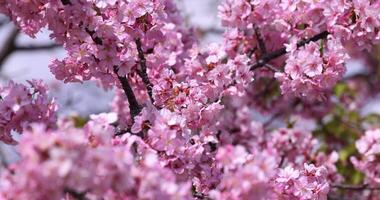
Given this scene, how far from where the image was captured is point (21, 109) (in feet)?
9.67

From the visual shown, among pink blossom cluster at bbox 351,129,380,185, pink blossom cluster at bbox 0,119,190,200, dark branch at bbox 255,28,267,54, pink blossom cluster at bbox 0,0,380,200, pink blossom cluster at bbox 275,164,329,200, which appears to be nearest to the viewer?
pink blossom cluster at bbox 0,119,190,200

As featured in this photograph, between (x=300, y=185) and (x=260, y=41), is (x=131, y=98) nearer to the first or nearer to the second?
(x=300, y=185)

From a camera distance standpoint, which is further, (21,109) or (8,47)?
(8,47)

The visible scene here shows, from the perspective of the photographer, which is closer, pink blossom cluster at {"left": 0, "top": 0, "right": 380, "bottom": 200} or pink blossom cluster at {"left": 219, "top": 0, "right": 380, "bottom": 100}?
pink blossom cluster at {"left": 0, "top": 0, "right": 380, "bottom": 200}

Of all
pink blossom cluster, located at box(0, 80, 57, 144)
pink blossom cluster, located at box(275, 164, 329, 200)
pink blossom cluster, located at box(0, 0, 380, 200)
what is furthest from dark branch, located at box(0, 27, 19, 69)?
pink blossom cluster, located at box(275, 164, 329, 200)

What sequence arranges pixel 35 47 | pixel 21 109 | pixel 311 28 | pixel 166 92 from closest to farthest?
pixel 21 109 → pixel 166 92 → pixel 311 28 → pixel 35 47

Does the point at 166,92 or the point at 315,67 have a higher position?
the point at 315,67

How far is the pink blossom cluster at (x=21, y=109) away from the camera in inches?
116

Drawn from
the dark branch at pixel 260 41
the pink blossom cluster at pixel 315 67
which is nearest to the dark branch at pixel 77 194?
the pink blossom cluster at pixel 315 67

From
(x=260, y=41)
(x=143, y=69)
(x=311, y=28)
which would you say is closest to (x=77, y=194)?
(x=143, y=69)

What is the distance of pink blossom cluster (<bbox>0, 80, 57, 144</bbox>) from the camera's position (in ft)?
9.64

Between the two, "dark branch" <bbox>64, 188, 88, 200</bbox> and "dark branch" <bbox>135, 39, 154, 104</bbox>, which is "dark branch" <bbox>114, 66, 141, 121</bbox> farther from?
"dark branch" <bbox>64, 188, 88, 200</bbox>

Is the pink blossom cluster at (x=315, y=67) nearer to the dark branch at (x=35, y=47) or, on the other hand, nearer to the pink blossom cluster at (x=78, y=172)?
the pink blossom cluster at (x=78, y=172)

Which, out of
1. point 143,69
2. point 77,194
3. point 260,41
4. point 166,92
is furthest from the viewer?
point 260,41
